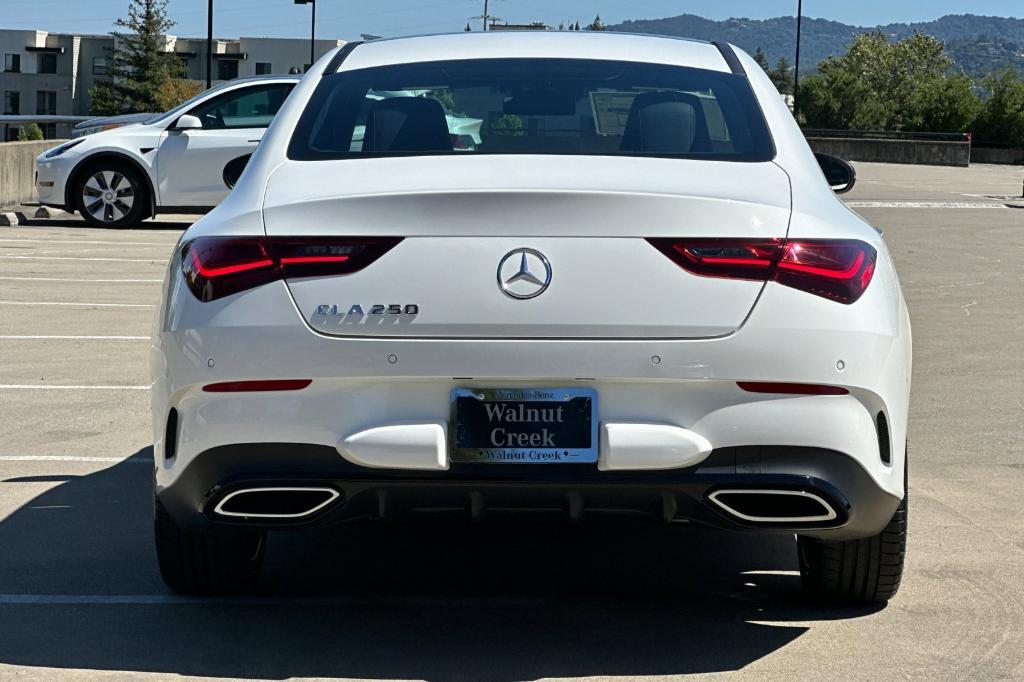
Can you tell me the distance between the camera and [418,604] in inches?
186

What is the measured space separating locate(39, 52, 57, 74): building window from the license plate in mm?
137048

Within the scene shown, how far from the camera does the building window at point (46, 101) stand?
13260cm

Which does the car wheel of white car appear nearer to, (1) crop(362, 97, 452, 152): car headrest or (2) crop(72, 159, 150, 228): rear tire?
(2) crop(72, 159, 150, 228): rear tire

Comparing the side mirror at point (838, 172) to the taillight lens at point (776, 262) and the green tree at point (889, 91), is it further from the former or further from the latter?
the green tree at point (889, 91)

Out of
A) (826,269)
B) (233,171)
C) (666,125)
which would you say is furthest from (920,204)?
(826,269)

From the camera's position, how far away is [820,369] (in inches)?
154

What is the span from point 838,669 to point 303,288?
66.8 inches

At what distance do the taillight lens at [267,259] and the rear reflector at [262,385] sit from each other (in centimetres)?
23

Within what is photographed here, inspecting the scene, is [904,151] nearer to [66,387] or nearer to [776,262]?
[66,387]

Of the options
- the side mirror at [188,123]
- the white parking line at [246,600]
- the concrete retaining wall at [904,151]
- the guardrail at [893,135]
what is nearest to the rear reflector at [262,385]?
the white parking line at [246,600]

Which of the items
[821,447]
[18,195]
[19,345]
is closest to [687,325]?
[821,447]

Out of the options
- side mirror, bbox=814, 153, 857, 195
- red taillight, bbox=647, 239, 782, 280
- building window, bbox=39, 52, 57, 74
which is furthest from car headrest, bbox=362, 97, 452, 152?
building window, bbox=39, 52, 57, 74

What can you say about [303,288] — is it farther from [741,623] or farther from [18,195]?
[18,195]

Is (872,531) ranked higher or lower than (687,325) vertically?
lower
